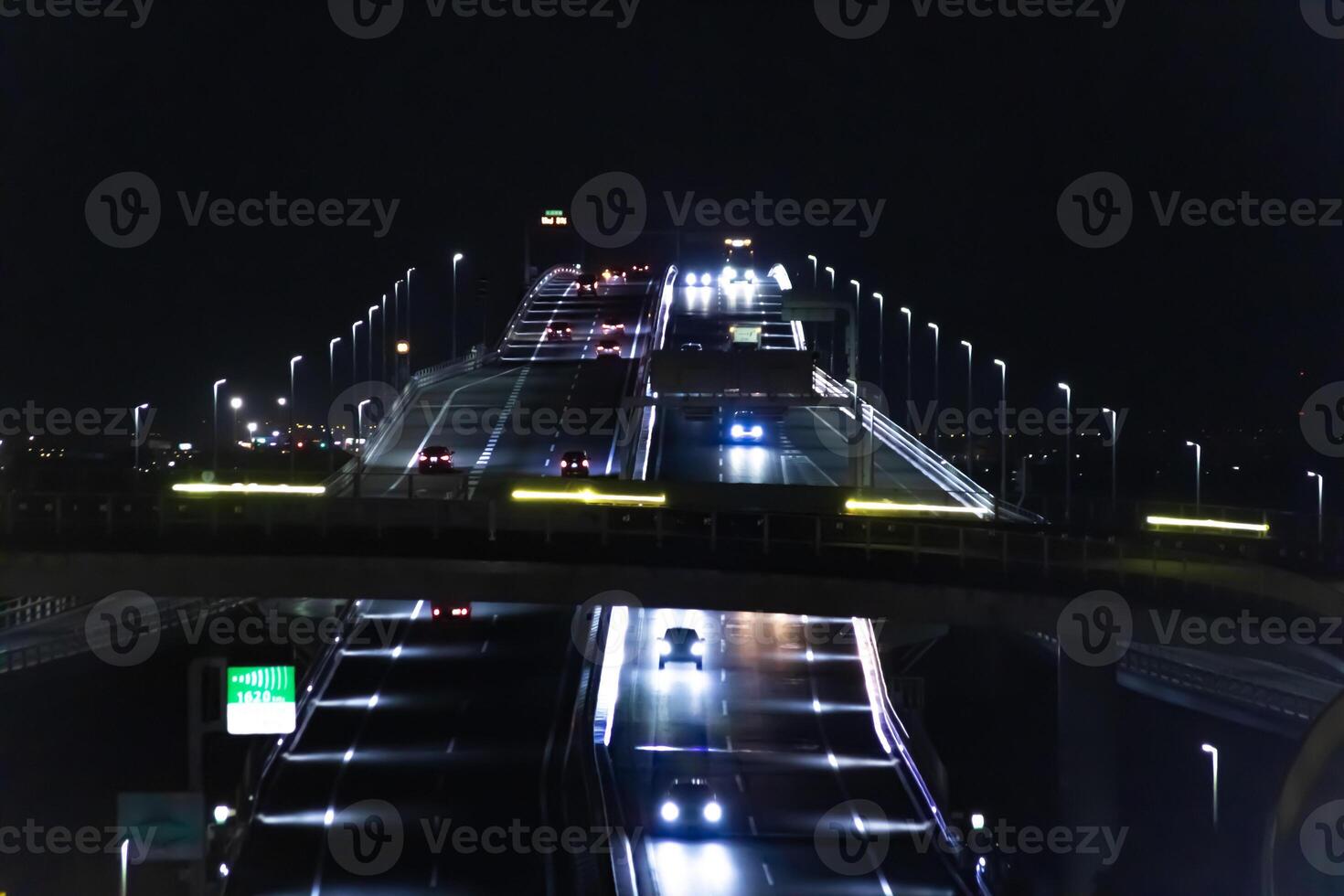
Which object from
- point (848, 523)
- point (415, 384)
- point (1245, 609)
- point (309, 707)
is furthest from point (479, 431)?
point (1245, 609)

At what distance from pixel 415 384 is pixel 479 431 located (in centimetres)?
1133

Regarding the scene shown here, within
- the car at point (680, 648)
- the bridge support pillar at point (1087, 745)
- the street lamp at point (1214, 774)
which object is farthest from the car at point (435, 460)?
the bridge support pillar at point (1087, 745)

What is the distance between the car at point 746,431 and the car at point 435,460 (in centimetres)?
1401

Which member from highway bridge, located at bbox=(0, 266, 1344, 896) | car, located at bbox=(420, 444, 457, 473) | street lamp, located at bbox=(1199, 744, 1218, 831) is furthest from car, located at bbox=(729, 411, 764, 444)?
street lamp, located at bbox=(1199, 744, 1218, 831)

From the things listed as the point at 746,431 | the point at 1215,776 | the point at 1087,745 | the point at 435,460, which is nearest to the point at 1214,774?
the point at 1215,776

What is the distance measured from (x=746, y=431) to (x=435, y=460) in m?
15.2

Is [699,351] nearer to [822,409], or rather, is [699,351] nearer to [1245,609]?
[822,409]

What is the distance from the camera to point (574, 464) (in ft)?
177

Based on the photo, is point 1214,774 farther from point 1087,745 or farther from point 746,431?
point 746,431

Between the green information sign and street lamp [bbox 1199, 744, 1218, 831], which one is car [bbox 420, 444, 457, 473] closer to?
street lamp [bbox 1199, 744, 1218, 831]

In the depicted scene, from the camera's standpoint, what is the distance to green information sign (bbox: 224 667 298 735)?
2588 centimetres

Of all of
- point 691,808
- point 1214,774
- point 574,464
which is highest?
point 574,464

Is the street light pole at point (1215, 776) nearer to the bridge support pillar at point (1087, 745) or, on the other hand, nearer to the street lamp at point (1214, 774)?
the street lamp at point (1214, 774)

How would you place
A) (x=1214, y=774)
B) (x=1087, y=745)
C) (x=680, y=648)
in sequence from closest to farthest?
1. (x=1087, y=745)
2. (x=1214, y=774)
3. (x=680, y=648)
